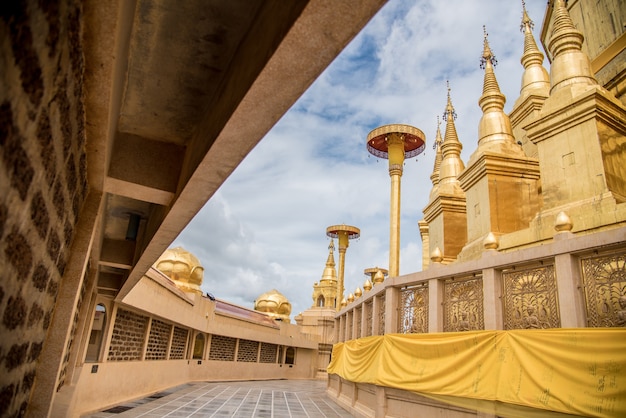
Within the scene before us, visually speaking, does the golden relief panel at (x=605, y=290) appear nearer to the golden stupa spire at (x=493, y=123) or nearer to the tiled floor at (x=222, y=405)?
the golden stupa spire at (x=493, y=123)

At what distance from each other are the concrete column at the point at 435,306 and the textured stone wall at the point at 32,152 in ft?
23.3

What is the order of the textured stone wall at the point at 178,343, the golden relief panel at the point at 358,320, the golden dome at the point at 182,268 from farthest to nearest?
the golden dome at the point at 182,268 < the textured stone wall at the point at 178,343 < the golden relief panel at the point at 358,320

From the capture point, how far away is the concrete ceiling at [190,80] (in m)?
1.78

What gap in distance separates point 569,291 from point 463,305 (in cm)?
210

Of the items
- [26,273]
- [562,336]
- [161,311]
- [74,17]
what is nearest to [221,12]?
[74,17]

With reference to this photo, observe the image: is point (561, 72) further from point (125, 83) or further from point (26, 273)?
point (26, 273)

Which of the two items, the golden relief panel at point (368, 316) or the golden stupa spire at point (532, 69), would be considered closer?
the golden relief panel at point (368, 316)

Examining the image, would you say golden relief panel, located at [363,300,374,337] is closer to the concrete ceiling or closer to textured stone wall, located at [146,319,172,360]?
textured stone wall, located at [146,319,172,360]

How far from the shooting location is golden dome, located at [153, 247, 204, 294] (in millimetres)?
22641

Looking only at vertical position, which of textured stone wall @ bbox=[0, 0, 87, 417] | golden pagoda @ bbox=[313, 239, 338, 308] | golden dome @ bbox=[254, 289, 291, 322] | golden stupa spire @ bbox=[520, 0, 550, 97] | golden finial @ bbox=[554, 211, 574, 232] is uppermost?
golden stupa spire @ bbox=[520, 0, 550, 97]

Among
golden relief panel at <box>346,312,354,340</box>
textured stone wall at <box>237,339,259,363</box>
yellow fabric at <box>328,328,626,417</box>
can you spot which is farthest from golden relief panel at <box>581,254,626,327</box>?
textured stone wall at <box>237,339,259,363</box>

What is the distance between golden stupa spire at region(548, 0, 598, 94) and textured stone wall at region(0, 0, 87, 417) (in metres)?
10.9

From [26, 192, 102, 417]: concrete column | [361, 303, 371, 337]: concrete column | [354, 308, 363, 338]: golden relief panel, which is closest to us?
[26, 192, 102, 417]: concrete column

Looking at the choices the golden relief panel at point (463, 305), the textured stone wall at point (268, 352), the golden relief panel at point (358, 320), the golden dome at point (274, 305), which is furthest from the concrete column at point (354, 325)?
the golden dome at point (274, 305)
